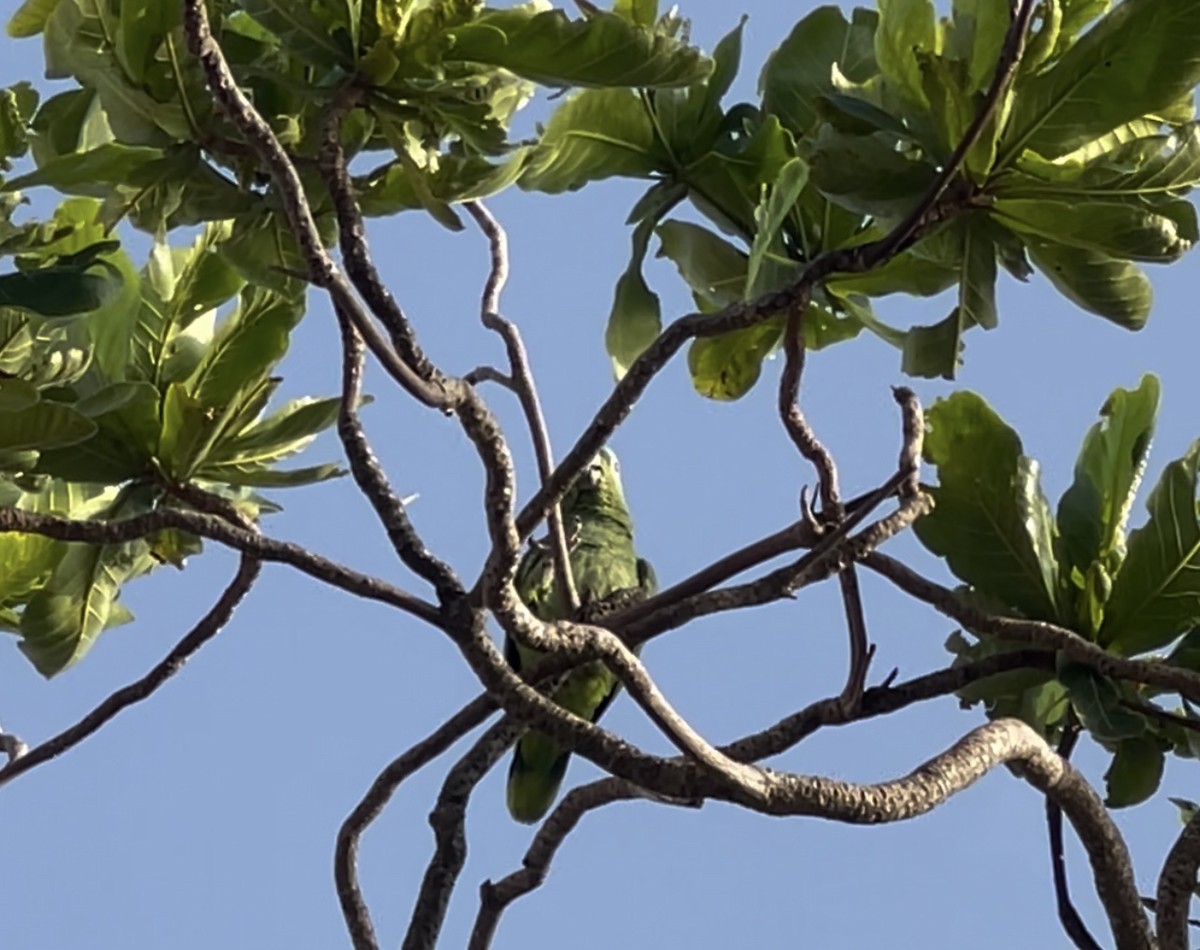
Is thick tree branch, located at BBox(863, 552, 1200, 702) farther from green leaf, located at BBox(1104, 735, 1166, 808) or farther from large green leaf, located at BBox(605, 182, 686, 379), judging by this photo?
large green leaf, located at BBox(605, 182, 686, 379)

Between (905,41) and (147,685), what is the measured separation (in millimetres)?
1395

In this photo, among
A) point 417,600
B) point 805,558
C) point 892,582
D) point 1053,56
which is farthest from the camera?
point 892,582

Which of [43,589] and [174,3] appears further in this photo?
[43,589]

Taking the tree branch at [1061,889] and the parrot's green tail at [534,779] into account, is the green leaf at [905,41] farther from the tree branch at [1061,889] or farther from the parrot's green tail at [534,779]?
the parrot's green tail at [534,779]

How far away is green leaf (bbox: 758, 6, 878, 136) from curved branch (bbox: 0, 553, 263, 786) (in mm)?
1043

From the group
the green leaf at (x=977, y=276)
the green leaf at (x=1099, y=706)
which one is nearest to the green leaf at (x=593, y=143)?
the green leaf at (x=977, y=276)

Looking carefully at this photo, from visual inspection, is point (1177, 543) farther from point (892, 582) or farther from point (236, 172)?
point (236, 172)

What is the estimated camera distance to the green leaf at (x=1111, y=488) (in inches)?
102

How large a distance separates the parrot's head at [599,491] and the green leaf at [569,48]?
2.64 metres

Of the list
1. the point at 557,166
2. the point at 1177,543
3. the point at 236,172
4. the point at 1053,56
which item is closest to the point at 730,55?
the point at 557,166

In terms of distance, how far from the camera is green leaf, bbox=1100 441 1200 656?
98.1 inches

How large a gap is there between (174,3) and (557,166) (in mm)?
659

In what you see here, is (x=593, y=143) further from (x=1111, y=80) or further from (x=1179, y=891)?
(x=1179, y=891)

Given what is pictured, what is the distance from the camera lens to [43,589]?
102 inches
